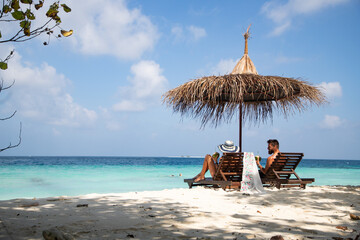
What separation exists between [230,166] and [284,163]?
3.48ft

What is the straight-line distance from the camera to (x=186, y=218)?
3389 mm

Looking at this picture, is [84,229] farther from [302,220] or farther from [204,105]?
[204,105]

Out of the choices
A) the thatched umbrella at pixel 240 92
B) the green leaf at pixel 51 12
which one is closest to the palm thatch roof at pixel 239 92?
the thatched umbrella at pixel 240 92

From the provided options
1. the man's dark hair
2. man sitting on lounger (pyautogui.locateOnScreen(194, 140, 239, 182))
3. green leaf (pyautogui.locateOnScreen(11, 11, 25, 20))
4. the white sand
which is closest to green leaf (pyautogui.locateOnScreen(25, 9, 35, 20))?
green leaf (pyautogui.locateOnScreen(11, 11, 25, 20))

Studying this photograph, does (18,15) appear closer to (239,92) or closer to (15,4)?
(15,4)

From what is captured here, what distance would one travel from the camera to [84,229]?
2906 mm

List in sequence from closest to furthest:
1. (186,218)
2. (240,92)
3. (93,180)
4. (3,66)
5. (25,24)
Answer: (3,66), (25,24), (186,218), (240,92), (93,180)

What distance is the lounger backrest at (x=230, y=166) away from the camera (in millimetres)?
5919

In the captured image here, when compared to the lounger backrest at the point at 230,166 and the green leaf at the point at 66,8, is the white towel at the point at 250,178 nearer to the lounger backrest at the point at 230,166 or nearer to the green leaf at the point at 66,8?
the lounger backrest at the point at 230,166

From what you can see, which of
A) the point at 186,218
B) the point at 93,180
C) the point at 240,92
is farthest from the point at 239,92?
the point at 93,180

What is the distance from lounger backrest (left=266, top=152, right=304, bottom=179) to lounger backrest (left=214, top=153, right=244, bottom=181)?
2.01 ft

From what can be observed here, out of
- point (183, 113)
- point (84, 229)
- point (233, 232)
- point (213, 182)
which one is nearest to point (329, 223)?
point (233, 232)

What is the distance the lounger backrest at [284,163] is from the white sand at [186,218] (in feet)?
3.90

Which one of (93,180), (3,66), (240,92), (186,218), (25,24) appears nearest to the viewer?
(3,66)
